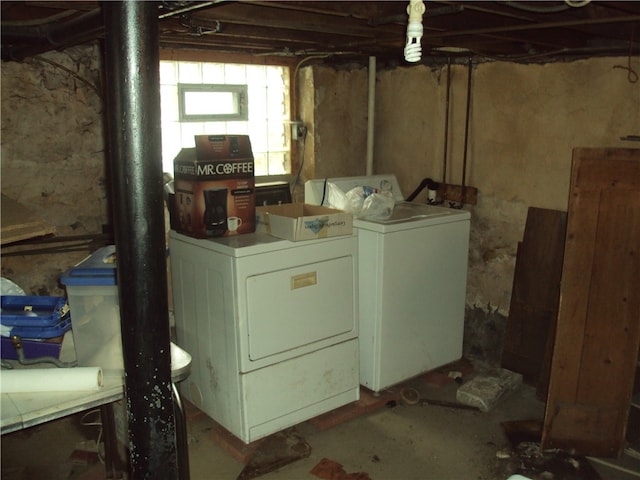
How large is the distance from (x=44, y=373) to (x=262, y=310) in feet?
3.39

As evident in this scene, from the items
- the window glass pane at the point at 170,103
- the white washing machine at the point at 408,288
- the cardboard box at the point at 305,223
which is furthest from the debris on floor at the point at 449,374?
the window glass pane at the point at 170,103

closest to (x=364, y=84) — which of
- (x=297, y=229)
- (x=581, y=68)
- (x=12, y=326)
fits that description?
(x=581, y=68)

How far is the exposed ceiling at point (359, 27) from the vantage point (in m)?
1.94

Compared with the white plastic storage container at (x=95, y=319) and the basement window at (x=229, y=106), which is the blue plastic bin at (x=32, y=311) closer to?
the white plastic storage container at (x=95, y=319)

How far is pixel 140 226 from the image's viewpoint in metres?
1.10

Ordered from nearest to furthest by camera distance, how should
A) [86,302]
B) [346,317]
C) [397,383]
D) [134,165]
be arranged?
[134,165], [86,302], [346,317], [397,383]

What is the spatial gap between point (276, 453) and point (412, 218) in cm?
142

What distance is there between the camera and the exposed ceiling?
1.94m

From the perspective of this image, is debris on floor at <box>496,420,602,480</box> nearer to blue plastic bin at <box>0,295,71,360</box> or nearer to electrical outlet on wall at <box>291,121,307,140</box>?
blue plastic bin at <box>0,295,71,360</box>

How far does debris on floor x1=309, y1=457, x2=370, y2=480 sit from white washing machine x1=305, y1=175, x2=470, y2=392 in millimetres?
604

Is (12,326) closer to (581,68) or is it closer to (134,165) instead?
(134,165)

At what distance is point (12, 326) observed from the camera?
1.90 m

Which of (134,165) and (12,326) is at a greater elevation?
(134,165)

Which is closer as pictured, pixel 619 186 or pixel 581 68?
pixel 619 186
